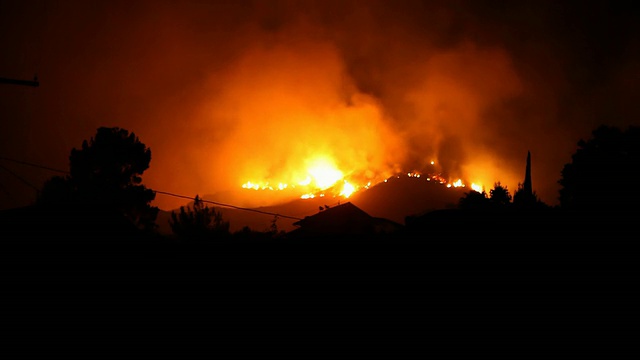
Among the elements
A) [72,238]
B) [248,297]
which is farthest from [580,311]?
[72,238]

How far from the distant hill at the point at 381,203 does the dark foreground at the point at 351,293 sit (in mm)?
65768

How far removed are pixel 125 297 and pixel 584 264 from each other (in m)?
8.99

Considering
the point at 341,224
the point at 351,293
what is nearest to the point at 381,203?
the point at 341,224

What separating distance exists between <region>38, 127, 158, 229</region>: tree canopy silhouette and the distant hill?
33.4 meters

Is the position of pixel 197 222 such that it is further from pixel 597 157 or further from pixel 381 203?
pixel 381 203

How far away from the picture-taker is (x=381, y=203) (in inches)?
3187

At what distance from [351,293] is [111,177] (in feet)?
135

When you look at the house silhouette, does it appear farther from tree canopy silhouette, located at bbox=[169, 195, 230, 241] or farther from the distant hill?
the distant hill

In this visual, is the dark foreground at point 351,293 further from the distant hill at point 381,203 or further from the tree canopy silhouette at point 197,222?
the distant hill at point 381,203

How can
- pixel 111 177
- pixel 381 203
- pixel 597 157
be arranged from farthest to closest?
pixel 381 203
pixel 111 177
pixel 597 157

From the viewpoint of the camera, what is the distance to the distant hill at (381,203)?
7750 cm

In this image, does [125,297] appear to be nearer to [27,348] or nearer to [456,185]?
[27,348]

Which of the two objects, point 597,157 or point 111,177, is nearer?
point 597,157

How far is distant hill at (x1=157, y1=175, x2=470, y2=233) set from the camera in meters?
77.5
